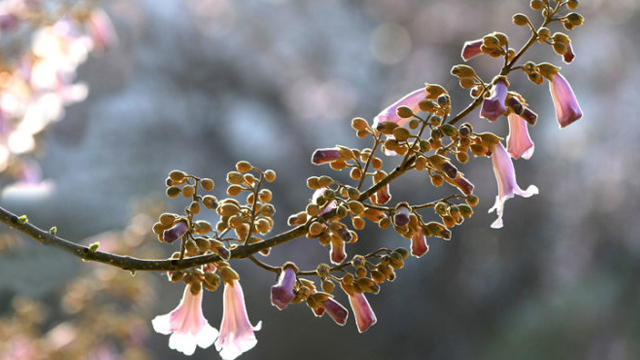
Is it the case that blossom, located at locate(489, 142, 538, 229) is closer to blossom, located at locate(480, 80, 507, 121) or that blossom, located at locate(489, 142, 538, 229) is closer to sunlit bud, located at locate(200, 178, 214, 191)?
blossom, located at locate(480, 80, 507, 121)

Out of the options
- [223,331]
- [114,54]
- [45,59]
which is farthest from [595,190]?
[223,331]

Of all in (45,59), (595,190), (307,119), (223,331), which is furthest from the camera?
(307,119)

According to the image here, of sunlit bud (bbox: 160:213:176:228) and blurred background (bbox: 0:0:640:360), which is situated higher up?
blurred background (bbox: 0:0:640:360)

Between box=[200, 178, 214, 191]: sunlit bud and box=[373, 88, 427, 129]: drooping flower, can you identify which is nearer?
box=[200, 178, 214, 191]: sunlit bud

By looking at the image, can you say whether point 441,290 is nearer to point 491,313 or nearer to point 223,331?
point 491,313

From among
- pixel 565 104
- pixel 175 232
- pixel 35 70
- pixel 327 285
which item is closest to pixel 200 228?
pixel 175 232

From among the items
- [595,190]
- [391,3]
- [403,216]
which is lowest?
[403,216]

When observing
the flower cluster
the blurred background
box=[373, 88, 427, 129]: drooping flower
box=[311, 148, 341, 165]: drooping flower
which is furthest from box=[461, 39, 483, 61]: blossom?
the blurred background

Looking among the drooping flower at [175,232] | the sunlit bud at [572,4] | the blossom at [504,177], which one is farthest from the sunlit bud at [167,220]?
the sunlit bud at [572,4]
